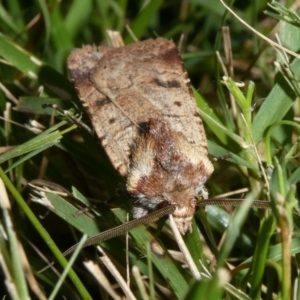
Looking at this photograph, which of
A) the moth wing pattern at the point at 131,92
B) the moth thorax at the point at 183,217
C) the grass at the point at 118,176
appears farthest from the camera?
the moth wing pattern at the point at 131,92

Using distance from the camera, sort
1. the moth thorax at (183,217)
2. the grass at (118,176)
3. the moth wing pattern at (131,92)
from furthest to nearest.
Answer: the moth wing pattern at (131,92) < the moth thorax at (183,217) < the grass at (118,176)

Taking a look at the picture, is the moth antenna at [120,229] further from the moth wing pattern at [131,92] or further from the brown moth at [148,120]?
the moth wing pattern at [131,92]

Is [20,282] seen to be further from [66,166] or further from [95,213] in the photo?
[66,166]

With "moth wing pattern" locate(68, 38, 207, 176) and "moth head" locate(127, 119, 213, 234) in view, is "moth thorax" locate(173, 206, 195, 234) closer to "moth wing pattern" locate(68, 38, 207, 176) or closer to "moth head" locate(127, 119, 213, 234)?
"moth head" locate(127, 119, 213, 234)

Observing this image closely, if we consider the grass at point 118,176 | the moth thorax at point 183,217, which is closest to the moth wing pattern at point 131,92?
the grass at point 118,176

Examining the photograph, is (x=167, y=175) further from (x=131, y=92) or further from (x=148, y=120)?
(x=131, y=92)

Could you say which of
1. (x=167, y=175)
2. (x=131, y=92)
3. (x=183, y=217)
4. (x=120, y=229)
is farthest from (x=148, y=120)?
(x=120, y=229)

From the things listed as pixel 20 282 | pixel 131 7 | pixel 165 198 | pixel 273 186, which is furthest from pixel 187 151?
pixel 131 7

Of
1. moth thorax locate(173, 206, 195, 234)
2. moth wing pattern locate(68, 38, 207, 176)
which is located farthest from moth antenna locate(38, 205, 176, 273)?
moth wing pattern locate(68, 38, 207, 176)
